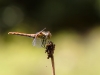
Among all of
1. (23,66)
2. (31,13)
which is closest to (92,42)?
(23,66)

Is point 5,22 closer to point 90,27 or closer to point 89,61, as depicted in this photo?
point 90,27

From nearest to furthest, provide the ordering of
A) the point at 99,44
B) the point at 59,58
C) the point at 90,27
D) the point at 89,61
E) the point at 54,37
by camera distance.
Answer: the point at 89,61
the point at 59,58
the point at 99,44
the point at 54,37
the point at 90,27

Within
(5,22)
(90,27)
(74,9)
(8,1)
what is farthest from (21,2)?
(90,27)

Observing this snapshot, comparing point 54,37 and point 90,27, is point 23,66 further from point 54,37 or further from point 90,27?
point 90,27

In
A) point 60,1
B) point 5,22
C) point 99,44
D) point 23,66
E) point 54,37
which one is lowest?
point 23,66

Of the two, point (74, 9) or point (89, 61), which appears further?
point (74, 9)

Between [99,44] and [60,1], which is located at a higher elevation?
[60,1]

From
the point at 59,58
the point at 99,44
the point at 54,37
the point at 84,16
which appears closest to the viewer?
the point at 59,58
